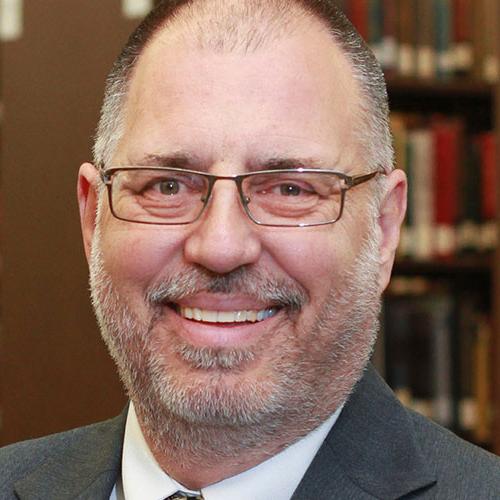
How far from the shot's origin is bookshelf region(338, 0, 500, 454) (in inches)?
120

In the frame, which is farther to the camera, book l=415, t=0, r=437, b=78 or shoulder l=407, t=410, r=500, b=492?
book l=415, t=0, r=437, b=78

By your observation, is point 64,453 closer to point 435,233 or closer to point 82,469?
point 82,469

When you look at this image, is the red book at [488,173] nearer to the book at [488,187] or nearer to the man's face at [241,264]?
the book at [488,187]

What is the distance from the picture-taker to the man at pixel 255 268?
5.16ft

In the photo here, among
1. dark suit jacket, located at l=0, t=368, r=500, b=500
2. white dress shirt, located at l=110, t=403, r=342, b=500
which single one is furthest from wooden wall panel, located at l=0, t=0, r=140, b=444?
white dress shirt, located at l=110, t=403, r=342, b=500

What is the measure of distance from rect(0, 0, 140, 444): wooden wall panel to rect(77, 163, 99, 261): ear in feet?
3.49

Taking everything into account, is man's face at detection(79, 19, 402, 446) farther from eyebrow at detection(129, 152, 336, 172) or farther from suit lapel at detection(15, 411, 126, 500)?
suit lapel at detection(15, 411, 126, 500)

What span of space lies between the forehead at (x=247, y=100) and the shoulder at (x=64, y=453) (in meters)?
0.48

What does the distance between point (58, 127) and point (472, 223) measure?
111 centimetres

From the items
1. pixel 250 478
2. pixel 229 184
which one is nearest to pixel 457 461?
pixel 250 478

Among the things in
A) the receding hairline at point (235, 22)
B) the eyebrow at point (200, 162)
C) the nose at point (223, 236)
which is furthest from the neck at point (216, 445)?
the receding hairline at point (235, 22)

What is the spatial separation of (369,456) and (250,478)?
6.8 inches

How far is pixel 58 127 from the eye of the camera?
9.55ft

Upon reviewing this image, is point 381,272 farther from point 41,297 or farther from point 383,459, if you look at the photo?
point 41,297
